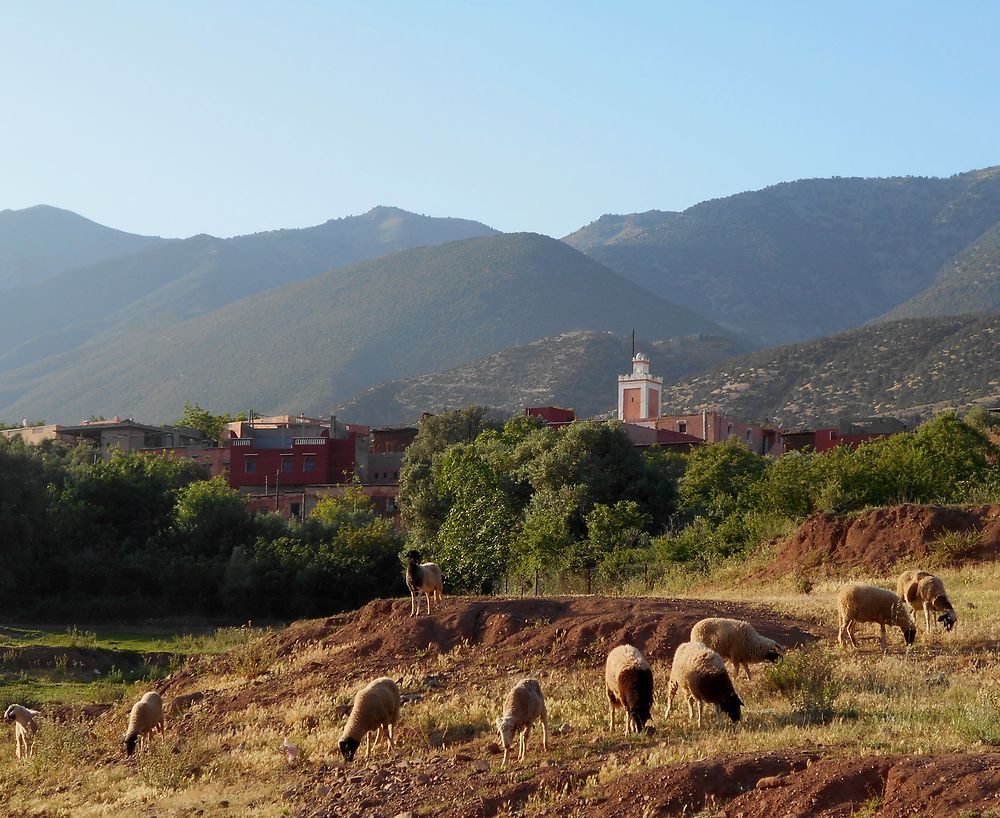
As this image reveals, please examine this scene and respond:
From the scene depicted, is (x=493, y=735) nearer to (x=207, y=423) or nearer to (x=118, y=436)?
(x=118, y=436)

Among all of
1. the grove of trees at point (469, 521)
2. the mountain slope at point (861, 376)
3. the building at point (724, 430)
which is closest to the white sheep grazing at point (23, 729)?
the grove of trees at point (469, 521)

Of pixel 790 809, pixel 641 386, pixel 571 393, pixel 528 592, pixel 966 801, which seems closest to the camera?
pixel 966 801

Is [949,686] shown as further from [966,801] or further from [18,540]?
[18,540]

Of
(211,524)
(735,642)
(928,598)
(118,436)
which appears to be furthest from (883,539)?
(118,436)

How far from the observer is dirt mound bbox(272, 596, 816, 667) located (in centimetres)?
2395

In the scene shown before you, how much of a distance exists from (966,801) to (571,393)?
7155 inches

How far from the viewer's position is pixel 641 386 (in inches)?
5079

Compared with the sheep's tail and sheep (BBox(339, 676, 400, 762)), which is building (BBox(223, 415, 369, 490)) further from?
the sheep's tail

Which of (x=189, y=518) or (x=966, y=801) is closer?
(x=966, y=801)

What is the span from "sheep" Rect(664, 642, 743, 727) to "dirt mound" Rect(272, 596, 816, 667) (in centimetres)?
398

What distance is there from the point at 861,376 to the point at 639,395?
27991 mm

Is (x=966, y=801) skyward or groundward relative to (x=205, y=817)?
skyward

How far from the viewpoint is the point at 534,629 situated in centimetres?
2634

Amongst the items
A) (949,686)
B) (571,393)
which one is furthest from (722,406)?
(949,686)
